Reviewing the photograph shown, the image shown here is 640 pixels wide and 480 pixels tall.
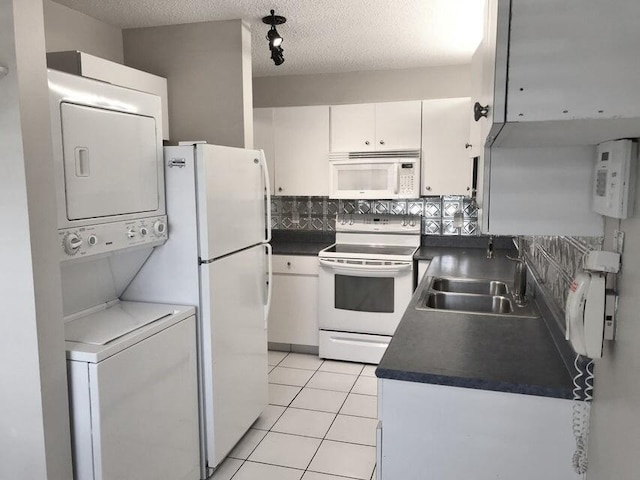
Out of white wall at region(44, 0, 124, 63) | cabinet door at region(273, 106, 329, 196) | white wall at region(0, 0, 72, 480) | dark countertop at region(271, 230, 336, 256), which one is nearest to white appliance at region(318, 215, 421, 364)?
dark countertop at region(271, 230, 336, 256)

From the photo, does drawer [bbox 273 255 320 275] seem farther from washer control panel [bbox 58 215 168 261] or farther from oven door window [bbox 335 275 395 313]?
washer control panel [bbox 58 215 168 261]

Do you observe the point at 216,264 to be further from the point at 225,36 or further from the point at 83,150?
the point at 225,36

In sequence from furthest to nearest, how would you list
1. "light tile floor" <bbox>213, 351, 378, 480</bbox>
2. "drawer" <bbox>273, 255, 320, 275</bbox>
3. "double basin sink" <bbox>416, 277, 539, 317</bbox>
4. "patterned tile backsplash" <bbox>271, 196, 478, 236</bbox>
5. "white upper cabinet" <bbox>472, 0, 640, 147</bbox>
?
"patterned tile backsplash" <bbox>271, 196, 478, 236</bbox> → "drawer" <bbox>273, 255, 320, 275</bbox> → "light tile floor" <bbox>213, 351, 378, 480</bbox> → "double basin sink" <bbox>416, 277, 539, 317</bbox> → "white upper cabinet" <bbox>472, 0, 640, 147</bbox>

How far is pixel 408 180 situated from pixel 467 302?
152 cm

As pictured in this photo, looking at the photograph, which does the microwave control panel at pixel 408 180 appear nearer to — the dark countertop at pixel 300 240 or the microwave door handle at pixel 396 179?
the microwave door handle at pixel 396 179

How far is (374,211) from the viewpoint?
A: 450cm

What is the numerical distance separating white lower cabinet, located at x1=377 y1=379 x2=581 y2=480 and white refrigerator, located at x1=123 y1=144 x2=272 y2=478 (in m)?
1.15

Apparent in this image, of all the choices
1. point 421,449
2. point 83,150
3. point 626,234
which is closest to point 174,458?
point 421,449

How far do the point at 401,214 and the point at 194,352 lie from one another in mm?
2533

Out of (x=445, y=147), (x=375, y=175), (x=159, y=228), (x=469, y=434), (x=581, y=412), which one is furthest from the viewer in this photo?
(x=375, y=175)

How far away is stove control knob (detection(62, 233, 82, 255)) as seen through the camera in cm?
180

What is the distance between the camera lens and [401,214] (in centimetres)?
443

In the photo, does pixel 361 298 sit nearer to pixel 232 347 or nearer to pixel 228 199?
pixel 232 347

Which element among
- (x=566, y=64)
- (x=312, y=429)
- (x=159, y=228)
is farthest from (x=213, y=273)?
(x=566, y=64)
